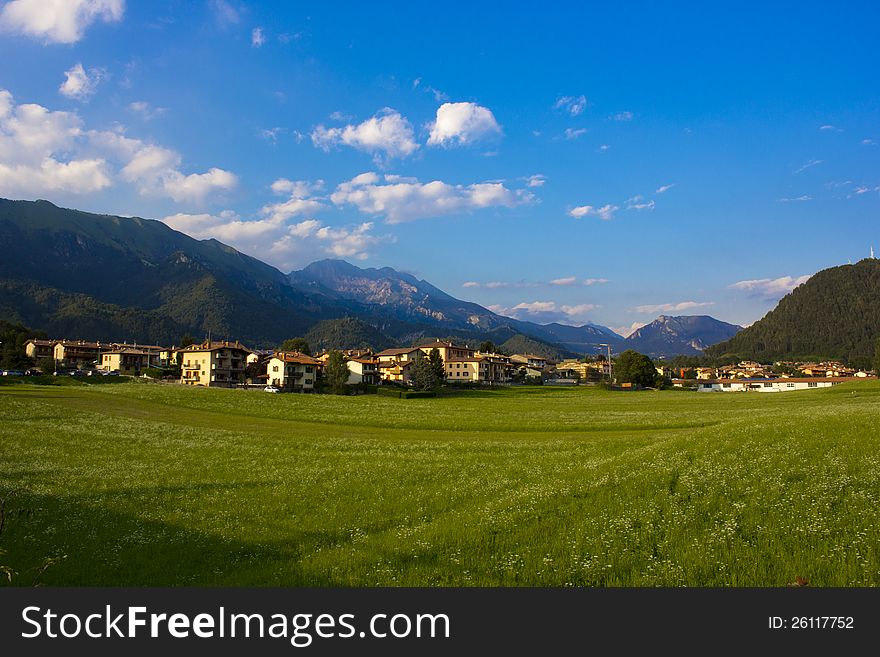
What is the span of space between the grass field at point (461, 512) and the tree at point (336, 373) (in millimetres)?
72591

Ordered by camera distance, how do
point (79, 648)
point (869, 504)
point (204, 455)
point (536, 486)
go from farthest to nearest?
point (204, 455), point (536, 486), point (869, 504), point (79, 648)

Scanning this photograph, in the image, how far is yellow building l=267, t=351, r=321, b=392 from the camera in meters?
118

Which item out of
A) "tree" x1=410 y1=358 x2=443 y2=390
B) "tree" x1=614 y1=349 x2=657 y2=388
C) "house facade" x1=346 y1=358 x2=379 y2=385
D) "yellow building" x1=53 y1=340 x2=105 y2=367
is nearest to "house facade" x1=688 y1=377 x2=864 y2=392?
"tree" x1=614 y1=349 x2=657 y2=388

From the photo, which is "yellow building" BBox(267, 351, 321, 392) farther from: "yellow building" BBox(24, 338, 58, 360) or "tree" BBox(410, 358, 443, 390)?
"yellow building" BBox(24, 338, 58, 360)

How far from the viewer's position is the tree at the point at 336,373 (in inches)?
4358

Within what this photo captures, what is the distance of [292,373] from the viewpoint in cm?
11962

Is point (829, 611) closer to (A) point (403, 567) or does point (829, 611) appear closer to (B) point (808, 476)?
(A) point (403, 567)

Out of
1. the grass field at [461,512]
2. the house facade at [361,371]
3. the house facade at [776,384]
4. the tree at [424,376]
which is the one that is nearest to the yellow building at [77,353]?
the house facade at [361,371]

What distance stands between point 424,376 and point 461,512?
96681 millimetres

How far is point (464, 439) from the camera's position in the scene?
44156 mm

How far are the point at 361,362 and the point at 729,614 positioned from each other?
130 metres

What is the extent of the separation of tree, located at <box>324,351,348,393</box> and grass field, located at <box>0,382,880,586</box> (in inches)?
2858

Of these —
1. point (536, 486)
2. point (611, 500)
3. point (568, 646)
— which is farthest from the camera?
point (536, 486)

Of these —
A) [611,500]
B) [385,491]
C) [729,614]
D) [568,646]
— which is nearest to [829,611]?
[729,614]
